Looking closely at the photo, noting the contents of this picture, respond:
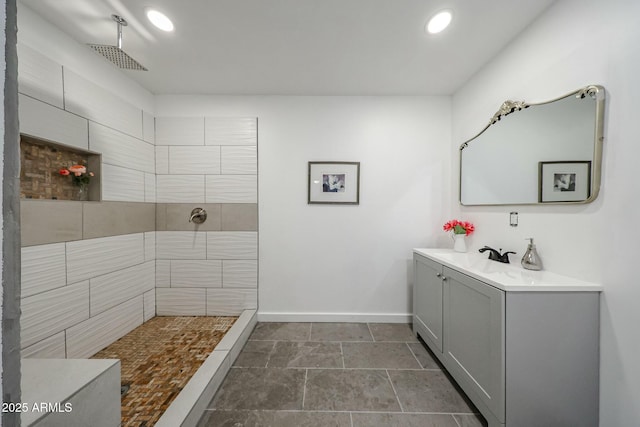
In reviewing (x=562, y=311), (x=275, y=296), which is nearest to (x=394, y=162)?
(x=562, y=311)

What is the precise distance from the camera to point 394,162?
2447 millimetres

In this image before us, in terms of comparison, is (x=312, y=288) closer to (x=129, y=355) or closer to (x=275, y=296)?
(x=275, y=296)

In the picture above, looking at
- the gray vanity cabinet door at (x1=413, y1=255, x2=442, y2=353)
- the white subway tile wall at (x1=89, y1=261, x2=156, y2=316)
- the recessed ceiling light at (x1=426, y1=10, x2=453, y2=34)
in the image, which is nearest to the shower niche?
the white subway tile wall at (x1=89, y1=261, x2=156, y2=316)

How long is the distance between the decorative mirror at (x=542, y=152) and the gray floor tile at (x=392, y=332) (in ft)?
4.48

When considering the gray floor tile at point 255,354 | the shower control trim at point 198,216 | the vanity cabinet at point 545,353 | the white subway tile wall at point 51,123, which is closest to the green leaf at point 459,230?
the vanity cabinet at point 545,353

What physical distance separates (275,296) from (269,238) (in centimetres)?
62

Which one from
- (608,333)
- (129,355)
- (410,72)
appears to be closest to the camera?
(608,333)

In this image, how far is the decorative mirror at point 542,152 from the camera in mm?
1224

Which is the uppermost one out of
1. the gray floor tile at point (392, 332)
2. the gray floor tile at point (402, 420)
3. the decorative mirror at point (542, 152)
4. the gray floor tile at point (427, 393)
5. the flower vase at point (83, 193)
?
the decorative mirror at point (542, 152)

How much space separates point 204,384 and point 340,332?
1.22 meters

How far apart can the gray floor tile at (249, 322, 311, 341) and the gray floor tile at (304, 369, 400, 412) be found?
18.5 inches

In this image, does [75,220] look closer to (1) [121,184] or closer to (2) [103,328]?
(1) [121,184]

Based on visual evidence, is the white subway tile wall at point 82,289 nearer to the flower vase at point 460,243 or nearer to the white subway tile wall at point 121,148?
the white subway tile wall at point 121,148

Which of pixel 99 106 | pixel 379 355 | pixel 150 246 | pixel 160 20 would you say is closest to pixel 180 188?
pixel 150 246
